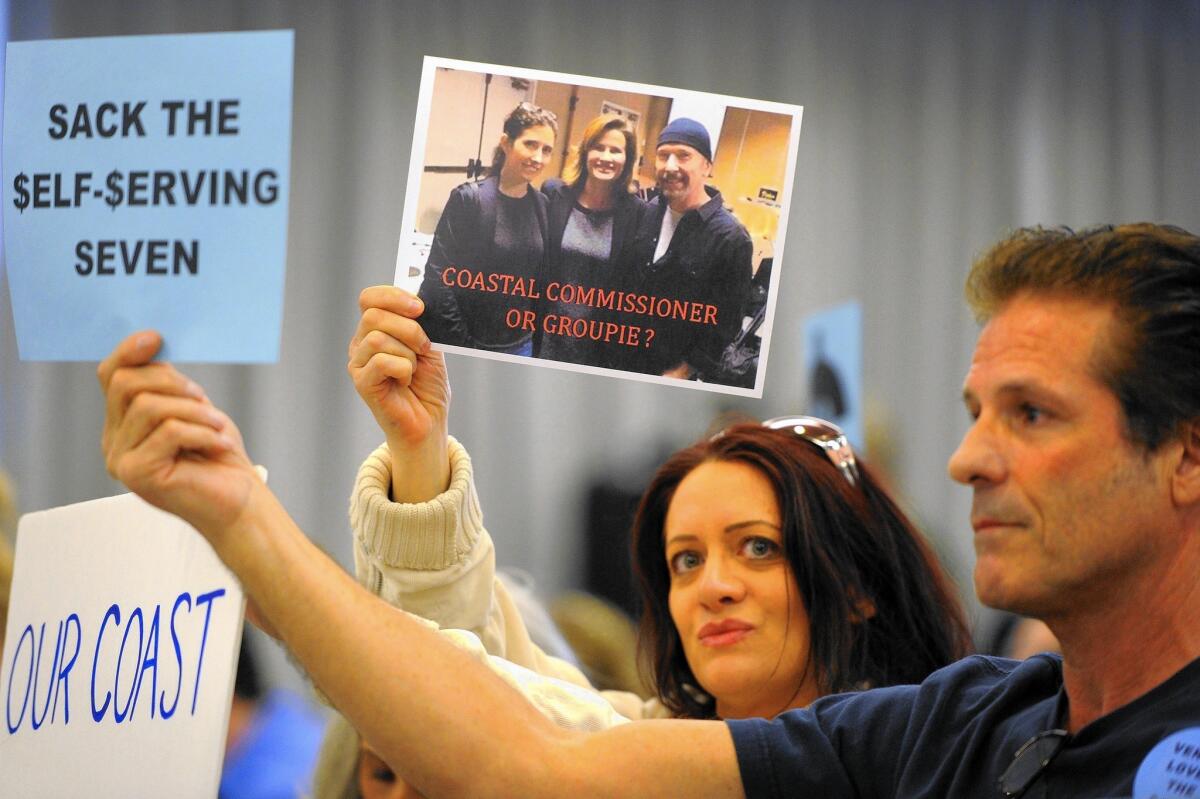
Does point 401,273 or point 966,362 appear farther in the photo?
point 966,362

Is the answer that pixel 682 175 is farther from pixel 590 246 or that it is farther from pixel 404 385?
pixel 404 385

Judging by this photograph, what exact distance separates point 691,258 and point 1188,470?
55 centimetres

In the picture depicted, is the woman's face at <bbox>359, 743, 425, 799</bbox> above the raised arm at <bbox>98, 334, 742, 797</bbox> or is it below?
below

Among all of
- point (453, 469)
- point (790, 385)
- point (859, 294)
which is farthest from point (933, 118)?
point (453, 469)

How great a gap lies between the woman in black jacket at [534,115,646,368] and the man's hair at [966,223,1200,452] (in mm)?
401

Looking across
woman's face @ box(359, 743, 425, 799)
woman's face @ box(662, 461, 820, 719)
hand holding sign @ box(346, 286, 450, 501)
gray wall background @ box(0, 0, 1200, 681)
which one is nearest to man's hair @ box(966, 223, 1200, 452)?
hand holding sign @ box(346, 286, 450, 501)

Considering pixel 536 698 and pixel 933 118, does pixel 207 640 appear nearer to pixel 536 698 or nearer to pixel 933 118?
pixel 536 698

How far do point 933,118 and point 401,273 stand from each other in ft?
10.6

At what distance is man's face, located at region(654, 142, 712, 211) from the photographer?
1538 millimetres

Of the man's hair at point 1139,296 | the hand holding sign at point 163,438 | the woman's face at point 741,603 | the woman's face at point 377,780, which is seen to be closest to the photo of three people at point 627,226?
the man's hair at point 1139,296

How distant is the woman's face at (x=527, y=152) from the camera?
155cm

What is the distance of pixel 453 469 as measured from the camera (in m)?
1.88

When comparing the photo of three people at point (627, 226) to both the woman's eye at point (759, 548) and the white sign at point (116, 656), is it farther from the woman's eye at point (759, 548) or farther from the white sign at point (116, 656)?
the woman's eye at point (759, 548)

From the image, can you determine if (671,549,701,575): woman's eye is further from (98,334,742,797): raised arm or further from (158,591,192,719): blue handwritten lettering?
(158,591,192,719): blue handwritten lettering
